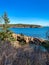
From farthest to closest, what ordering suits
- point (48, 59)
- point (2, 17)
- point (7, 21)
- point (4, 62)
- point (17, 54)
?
point (7, 21) → point (2, 17) → point (48, 59) → point (17, 54) → point (4, 62)

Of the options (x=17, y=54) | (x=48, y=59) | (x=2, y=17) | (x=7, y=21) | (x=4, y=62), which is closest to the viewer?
(x=4, y=62)

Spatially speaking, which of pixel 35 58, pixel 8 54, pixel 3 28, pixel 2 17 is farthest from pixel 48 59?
pixel 3 28

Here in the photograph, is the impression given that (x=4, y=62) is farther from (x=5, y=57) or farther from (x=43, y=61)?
(x=43, y=61)

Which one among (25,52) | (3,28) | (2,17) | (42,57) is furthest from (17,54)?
(3,28)

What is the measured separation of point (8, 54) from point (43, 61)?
3.10 ft

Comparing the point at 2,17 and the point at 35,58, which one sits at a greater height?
the point at 2,17

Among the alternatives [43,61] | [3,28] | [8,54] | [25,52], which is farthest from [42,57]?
[3,28]

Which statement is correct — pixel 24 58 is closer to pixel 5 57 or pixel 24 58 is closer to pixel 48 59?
pixel 5 57

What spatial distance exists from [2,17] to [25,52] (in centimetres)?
2076

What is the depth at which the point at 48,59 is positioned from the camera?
5176 mm

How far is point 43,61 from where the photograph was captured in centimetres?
482

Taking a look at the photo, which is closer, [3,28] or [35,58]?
[35,58]

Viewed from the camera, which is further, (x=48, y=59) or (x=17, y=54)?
(x=48, y=59)

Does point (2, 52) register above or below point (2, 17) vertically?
below
